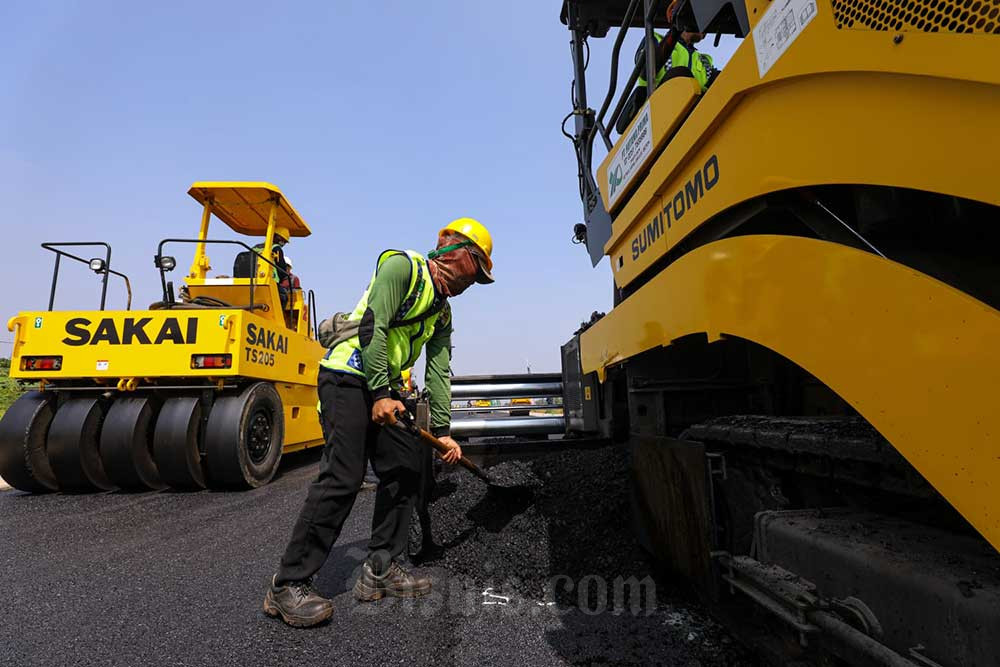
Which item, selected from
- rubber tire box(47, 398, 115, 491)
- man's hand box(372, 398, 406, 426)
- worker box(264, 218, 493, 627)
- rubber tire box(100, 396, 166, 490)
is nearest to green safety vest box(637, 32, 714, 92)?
worker box(264, 218, 493, 627)

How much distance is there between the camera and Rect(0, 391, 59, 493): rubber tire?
A: 474 cm

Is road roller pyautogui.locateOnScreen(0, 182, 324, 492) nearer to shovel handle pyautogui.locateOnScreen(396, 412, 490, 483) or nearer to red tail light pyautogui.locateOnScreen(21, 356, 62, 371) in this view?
red tail light pyautogui.locateOnScreen(21, 356, 62, 371)

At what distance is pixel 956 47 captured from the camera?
2.78 ft

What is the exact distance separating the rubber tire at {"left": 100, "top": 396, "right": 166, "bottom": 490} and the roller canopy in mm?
2785

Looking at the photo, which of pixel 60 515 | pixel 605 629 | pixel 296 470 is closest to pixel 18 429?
pixel 60 515

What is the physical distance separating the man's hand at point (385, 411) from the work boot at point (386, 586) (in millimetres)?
728

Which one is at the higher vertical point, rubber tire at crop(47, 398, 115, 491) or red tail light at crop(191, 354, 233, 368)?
red tail light at crop(191, 354, 233, 368)

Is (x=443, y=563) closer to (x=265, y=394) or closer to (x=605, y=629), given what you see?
(x=605, y=629)

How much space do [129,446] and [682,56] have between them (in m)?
5.05

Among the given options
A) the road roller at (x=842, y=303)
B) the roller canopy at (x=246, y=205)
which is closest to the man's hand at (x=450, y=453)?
the road roller at (x=842, y=303)

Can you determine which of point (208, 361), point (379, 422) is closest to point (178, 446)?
point (208, 361)

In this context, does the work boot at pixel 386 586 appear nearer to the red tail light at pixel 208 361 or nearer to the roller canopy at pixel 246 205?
the red tail light at pixel 208 361

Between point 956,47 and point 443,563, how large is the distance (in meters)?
2.83

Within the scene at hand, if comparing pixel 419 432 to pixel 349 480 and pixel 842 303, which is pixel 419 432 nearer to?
pixel 349 480
